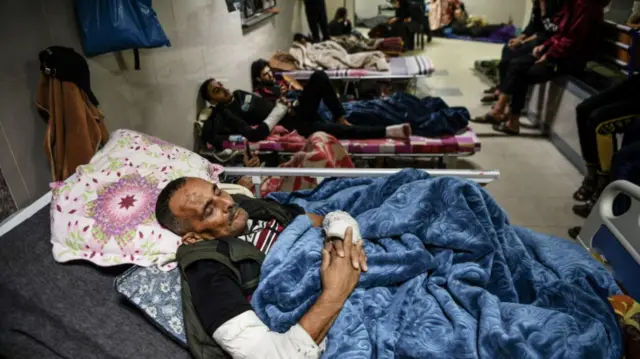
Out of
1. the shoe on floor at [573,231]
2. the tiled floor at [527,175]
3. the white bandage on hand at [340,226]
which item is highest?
the white bandage on hand at [340,226]

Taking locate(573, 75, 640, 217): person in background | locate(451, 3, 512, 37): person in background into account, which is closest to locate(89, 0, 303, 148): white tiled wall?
locate(573, 75, 640, 217): person in background

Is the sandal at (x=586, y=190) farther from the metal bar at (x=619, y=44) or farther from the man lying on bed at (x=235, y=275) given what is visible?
the man lying on bed at (x=235, y=275)

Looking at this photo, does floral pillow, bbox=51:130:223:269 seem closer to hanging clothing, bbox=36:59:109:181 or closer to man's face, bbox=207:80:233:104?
hanging clothing, bbox=36:59:109:181

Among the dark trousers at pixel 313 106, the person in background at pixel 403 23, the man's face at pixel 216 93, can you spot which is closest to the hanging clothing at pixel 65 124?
the man's face at pixel 216 93

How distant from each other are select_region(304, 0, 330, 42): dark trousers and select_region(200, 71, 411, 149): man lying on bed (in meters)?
3.36

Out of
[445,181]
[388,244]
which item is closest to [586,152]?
[445,181]

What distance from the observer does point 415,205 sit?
136 cm

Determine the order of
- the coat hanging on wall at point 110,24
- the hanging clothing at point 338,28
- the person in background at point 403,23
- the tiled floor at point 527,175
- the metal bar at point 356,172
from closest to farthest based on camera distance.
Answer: the coat hanging on wall at point 110,24, the metal bar at point 356,172, the tiled floor at point 527,175, the hanging clothing at point 338,28, the person in background at point 403,23

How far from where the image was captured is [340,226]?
1.34 meters

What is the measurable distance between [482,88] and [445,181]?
4665 mm

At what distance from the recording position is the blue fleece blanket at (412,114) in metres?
3.02

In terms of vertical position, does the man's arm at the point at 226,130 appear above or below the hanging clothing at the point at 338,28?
below

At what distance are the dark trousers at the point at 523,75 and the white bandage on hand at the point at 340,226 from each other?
335 cm

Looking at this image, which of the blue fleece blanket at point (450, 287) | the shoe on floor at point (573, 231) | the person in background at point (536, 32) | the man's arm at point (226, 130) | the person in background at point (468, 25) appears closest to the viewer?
the blue fleece blanket at point (450, 287)
